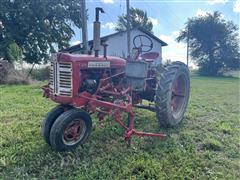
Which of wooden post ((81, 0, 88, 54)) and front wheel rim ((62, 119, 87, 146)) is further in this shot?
wooden post ((81, 0, 88, 54))

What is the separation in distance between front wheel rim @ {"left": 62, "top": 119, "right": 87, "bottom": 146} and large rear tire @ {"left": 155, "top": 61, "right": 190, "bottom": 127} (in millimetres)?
1305

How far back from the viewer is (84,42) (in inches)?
404

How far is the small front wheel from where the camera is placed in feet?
10.7

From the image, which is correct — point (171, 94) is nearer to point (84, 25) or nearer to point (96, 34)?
point (96, 34)

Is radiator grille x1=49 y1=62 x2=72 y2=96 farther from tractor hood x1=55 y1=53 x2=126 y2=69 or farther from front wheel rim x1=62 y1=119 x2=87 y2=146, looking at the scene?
front wheel rim x1=62 y1=119 x2=87 y2=146

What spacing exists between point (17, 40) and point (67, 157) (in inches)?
730

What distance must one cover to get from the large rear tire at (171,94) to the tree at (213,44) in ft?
93.8

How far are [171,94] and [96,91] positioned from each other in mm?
1331

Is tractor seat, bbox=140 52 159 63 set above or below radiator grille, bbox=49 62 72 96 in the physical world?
above

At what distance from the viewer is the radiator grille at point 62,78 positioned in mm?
3502

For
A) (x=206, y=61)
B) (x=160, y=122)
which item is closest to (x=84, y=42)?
(x=160, y=122)

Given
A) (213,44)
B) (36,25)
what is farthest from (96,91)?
(213,44)

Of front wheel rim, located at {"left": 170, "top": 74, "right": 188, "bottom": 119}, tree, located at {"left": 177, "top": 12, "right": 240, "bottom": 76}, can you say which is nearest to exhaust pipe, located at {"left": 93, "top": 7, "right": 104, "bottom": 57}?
front wheel rim, located at {"left": 170, "top": 74, "right": 188, "bottom": 119}

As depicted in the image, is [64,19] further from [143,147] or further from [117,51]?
[143,147]
